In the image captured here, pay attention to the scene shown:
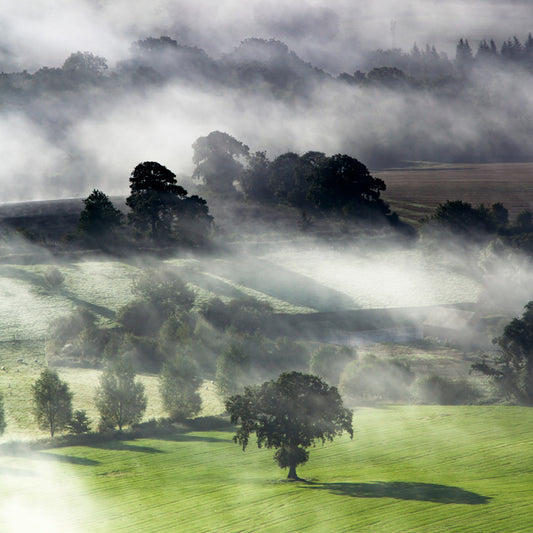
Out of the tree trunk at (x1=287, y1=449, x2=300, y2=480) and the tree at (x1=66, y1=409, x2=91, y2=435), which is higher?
the tree at (x1=66, y1=409, x2=91, y2=435)

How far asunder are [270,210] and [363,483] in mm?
138548

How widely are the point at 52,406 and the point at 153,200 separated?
85.8 meters

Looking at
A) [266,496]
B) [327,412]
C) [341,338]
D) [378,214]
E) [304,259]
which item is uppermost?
[378,214]

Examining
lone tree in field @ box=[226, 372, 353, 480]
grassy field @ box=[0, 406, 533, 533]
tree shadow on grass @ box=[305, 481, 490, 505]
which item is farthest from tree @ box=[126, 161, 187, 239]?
tree shadow on grass @ box=[305, 481, 490, 505]

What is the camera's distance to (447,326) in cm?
11031

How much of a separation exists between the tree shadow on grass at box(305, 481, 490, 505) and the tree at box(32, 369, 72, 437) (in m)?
30.3

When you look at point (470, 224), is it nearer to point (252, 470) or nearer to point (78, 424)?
point (252, 470)

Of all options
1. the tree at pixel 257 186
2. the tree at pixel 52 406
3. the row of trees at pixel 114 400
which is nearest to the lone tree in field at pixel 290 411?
the row of trees at pixel 114 400

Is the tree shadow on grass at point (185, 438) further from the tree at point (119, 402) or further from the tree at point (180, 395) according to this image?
the tree at point (119, 402)

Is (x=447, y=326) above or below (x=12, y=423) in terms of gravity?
above

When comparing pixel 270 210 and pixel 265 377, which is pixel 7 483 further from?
pixel 270 210

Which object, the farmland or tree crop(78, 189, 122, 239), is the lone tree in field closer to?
the farmland

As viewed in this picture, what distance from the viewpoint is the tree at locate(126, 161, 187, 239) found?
495 feet

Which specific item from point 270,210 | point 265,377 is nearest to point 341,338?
point 265,377
